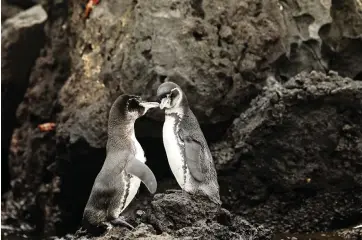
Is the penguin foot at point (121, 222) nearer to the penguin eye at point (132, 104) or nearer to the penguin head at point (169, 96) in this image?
A: the penguin eye at point (132, 104)

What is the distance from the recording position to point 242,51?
7246 mm

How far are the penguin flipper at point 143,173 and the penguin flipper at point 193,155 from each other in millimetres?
427

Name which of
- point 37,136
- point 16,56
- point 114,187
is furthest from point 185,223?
point 16,56

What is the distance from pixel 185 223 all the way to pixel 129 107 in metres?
1.03

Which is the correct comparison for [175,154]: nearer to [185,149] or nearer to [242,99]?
[185,149]

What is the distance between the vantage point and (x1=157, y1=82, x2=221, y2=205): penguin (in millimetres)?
5230

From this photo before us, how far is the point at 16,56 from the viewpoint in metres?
9.38

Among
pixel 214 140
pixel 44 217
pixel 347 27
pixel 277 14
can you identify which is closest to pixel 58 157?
pixel 44 217

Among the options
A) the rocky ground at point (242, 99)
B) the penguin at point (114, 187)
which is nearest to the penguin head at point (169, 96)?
the penguin at point (114, 187)

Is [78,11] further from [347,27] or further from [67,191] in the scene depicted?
[347,27]

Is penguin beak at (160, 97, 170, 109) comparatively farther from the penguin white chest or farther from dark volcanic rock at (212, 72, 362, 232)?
dark volcanic rock at (212, 72, 362, 232)

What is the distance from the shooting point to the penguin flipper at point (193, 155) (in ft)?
17.2

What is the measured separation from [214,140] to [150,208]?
2.41 meters

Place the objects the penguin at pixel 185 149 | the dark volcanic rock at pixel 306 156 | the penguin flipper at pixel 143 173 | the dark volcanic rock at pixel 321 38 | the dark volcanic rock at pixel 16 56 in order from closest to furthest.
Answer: the penguin flipper at pixel 143 173, the penguin at pixel 185 149, the dark volcanic rock at pixel 306 156, the dark volcanic rock at pixel 321 38, the dark volcanic rock at pixel 16 56
